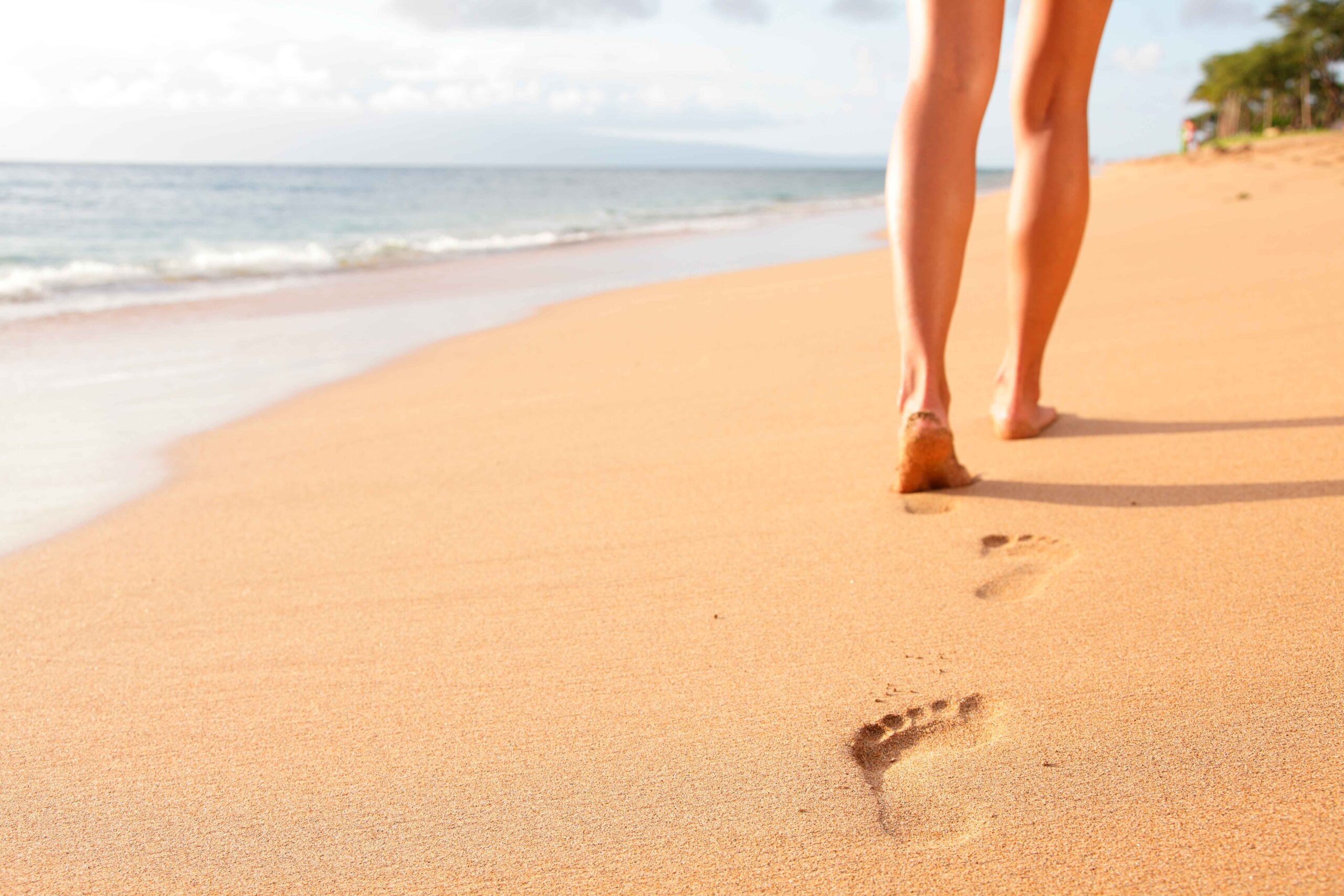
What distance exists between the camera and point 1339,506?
148cm

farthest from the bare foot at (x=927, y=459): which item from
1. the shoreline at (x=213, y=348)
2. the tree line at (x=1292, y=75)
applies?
the tree line at (x=1292, y=75)

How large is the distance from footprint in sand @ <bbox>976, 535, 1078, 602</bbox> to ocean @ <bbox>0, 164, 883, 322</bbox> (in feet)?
17.0

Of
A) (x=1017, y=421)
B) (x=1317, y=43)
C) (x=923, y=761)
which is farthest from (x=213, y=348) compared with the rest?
(x=1317, y=43)

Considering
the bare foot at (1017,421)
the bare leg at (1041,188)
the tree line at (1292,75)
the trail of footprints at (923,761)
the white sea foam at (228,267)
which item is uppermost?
the tree line at (1292,75)

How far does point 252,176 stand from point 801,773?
4781 centimetres

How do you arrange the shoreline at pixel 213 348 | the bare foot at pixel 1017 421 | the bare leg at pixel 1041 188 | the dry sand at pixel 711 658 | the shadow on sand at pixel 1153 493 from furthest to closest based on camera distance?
the shoreline at pixel 213 348 < the bare foot at pixel 1017 421 < the bare leg at pixel 1041 188 < the shadow on sand at pixel 1153 493 < the dry sand at pixel 711 658

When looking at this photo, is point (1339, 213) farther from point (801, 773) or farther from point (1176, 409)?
point (801, 773)

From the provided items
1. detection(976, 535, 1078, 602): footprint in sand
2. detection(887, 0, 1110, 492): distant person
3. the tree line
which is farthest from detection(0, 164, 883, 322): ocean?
the tree line

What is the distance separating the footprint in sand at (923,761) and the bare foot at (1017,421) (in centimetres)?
97

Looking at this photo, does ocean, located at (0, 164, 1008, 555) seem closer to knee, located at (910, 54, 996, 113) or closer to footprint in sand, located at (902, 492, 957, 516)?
footprint in sand, located at (902, 492, 957, 516)

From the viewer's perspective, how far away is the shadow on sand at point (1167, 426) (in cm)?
188

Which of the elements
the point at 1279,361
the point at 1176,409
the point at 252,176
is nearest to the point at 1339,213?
the point at 1279,361

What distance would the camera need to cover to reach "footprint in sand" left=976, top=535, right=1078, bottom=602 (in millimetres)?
1318

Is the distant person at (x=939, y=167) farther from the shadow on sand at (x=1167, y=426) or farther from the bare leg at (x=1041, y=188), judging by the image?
the shadow on sand at (x=1167, y=426)
